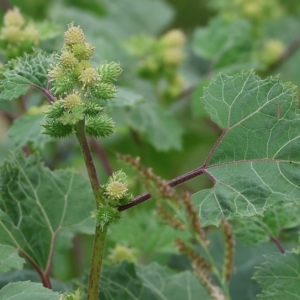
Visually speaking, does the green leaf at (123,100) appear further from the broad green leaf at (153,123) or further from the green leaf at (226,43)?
the green leaf at (226,43)

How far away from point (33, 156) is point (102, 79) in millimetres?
189

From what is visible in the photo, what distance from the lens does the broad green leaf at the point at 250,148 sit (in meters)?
0.52

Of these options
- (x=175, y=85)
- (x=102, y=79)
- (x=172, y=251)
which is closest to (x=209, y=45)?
(x=175, y=85)

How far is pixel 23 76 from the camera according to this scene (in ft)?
1.85

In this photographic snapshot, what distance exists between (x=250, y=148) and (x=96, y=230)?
156 millimetres

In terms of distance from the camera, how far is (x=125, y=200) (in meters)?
0.50

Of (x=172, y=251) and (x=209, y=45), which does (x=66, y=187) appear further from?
(x=209, y=45)

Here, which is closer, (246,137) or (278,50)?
(246,137)

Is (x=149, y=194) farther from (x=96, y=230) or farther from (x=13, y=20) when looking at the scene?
(x=13, y=20)

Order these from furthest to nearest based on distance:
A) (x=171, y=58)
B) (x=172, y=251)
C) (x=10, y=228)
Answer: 1. (x=171, y=58)
2. (x=172, y=251)
3. (x=10, y=228)

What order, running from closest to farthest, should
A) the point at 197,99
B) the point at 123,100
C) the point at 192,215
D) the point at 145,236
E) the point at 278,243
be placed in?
the point at 192,215 → the point at 278,243 → the point at 123,100 → the point at 145,236 → the point at 197,99

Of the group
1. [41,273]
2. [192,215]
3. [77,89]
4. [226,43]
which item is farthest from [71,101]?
[226,43]

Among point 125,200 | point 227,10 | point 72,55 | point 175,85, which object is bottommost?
point 125,200

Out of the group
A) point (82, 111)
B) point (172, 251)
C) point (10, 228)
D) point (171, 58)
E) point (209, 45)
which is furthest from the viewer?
point (209, 45)
